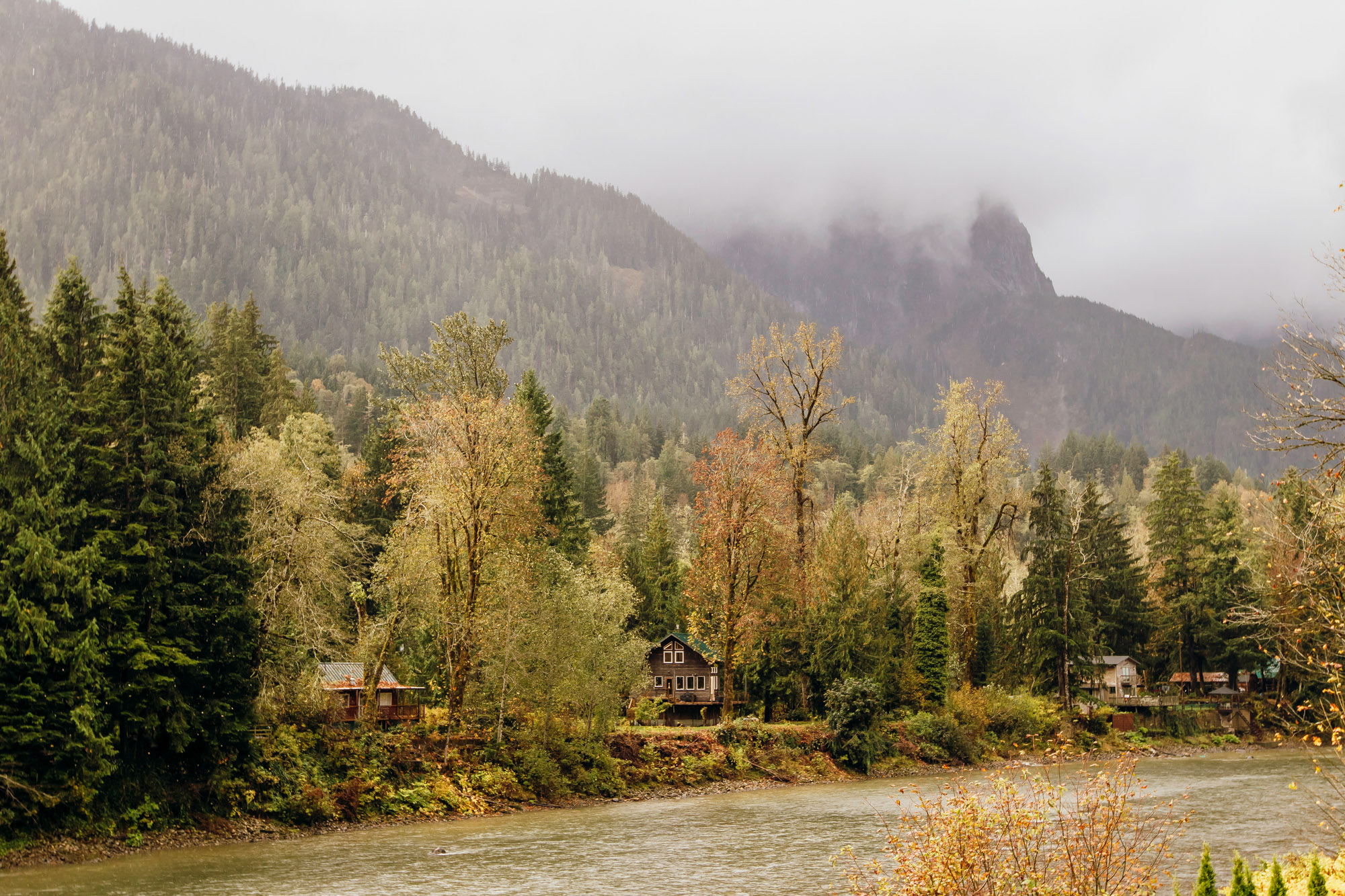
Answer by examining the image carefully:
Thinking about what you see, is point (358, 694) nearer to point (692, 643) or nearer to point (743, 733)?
point (743, 733)

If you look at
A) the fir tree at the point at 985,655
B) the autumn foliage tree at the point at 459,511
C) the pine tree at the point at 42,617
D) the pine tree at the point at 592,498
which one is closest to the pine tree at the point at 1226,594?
the fir tree at the point at 985,655

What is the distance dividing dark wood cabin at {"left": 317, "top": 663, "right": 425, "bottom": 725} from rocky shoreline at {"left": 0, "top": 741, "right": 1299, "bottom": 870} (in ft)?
20.1

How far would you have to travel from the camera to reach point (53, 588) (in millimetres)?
30969

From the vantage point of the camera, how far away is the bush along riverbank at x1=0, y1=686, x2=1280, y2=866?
34.7 metres

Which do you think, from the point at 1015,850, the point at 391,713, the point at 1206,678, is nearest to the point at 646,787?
the point at 391,713

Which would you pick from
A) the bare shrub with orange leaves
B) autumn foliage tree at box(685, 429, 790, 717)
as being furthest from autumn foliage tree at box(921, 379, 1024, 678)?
the bare shrub with orange leaves

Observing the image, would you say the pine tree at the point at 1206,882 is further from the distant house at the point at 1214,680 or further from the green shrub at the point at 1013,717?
the distant house at the point at 1214,680

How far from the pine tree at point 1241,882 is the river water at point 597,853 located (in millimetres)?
11233

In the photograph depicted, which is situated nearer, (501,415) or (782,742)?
(501,415)

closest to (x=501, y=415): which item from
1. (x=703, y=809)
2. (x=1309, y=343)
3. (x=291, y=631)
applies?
(x=291, y=631)

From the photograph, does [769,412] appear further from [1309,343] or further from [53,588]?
[1309,343]

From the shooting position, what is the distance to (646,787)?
49500mm

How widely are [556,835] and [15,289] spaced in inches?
1106

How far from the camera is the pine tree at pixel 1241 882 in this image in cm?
1370
